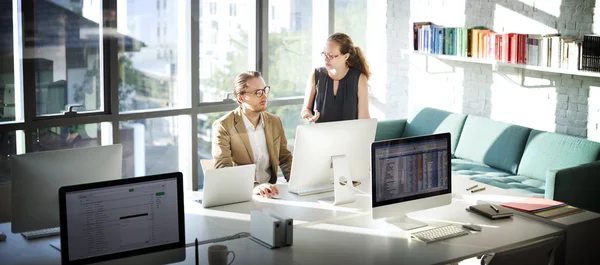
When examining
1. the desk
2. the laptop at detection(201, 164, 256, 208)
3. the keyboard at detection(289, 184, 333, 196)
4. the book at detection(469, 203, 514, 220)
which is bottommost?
the desk

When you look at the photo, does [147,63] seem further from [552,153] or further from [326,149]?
[552,153]

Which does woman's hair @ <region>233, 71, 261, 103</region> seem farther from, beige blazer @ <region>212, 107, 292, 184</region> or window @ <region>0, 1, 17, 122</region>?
window @ <region>0, 1, 17, 122</region>

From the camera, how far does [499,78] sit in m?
6.50

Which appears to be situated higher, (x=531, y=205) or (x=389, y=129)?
(x=389, y=129)

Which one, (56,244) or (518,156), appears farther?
(518,156)

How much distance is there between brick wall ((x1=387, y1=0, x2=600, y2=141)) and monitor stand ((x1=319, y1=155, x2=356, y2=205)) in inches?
102

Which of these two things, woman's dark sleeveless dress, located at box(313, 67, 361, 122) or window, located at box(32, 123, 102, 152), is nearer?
woman's dark sleeveless dress, located at box(313, 67, 361, 122)

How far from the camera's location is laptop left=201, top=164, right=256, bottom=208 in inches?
151

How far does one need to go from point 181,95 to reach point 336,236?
3427 millimetres

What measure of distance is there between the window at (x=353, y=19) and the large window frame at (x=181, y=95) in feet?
0.42

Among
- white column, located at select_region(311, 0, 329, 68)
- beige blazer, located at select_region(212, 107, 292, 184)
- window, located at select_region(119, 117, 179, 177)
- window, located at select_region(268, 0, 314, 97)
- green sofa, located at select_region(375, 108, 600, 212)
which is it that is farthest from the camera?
white column, located at select_region(311, 0, 329, 68)

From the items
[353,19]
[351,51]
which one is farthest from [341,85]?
[353,19]

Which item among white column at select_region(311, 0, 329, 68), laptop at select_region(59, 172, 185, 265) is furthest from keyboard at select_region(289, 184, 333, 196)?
white column at select_region(311, 0, 329, 68)

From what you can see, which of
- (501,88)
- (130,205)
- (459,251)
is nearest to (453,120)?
(501,88)
